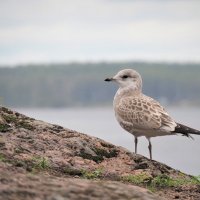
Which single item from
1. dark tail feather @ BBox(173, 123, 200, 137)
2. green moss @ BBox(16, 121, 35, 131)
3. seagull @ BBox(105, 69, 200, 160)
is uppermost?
seagull @ BBox(105, 69, 200, 160)

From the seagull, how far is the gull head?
0.04m

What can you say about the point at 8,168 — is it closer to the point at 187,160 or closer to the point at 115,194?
the point at 115,194

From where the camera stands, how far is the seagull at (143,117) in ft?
63.9

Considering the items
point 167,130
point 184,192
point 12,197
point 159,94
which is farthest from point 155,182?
point 159,94

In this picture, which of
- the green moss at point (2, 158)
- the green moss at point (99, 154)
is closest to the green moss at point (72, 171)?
the green moss at point (99, 154)

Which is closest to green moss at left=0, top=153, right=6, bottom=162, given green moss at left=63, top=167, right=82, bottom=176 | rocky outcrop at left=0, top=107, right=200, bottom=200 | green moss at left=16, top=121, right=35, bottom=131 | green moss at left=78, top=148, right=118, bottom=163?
rocky outcrop at left=0, top=107, right=200, bottom=200

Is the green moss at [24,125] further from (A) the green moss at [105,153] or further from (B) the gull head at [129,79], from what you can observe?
(B) the gull head at [129,79]

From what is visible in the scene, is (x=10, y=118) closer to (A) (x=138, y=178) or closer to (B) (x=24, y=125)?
(B) (x=24, y=125)

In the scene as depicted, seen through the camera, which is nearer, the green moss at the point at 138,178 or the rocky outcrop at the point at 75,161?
the rocky outcrop at the point at 75,161

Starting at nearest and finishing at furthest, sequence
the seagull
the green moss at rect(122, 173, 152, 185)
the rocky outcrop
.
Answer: the rocky outcrop, the green moss at rect(122, 173, 152, 185), the seagull

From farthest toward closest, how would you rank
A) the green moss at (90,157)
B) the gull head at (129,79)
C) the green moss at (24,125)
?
the gull head at (129,79) < the green moss at (24,125) < the green moss at (90,157)

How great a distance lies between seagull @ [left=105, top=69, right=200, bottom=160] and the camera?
1947cm

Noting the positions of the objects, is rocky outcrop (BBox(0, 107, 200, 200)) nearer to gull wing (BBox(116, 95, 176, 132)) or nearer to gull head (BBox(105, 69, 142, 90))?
gull wing (BBox(116, 95, 176, 132))

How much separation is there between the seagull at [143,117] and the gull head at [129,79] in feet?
0.12
